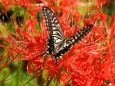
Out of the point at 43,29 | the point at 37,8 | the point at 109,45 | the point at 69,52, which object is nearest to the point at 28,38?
the point at 43,29

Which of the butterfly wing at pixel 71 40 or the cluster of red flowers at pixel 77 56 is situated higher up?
the butterfly wing at pixel 71 40

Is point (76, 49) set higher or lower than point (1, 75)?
higher

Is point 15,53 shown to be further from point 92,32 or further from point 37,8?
point 37,8

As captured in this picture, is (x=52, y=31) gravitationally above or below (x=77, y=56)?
above

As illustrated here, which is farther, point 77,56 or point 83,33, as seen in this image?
point 77,56
